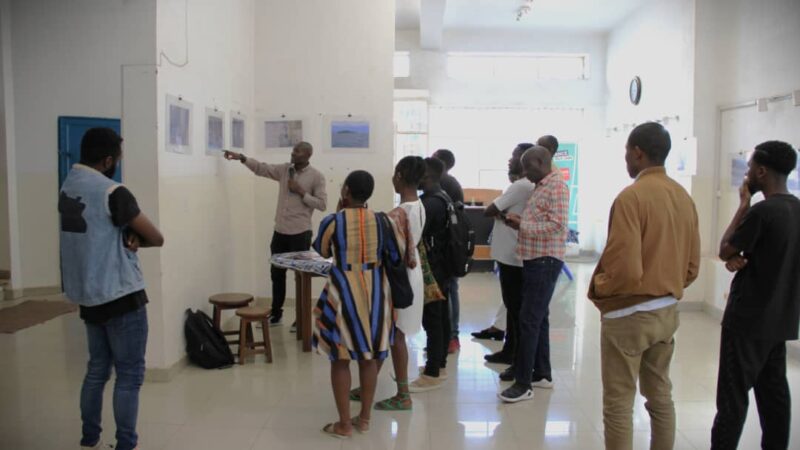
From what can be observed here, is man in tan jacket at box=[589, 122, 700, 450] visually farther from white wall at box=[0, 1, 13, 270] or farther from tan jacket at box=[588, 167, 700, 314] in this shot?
white wall at box=[0, 1, 13, 270]

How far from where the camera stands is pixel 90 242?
8.45ft

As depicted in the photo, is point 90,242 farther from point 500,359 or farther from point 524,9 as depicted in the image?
point 524,9

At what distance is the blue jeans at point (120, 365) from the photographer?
2666mm

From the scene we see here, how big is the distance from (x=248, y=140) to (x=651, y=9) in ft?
19.0

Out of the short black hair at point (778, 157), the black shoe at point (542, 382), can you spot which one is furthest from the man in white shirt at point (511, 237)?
the short black hair at point (778, 157)

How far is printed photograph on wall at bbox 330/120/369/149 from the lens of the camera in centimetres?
605

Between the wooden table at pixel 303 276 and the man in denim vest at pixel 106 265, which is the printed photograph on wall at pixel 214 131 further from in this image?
the man in denim vest at pixel 106 265

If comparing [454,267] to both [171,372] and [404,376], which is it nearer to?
[404,376]

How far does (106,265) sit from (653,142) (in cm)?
231

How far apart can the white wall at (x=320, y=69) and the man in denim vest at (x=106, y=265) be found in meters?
3.37

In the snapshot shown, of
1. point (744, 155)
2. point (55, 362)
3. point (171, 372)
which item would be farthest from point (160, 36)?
point (744, 155)

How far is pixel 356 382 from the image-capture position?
4145mm

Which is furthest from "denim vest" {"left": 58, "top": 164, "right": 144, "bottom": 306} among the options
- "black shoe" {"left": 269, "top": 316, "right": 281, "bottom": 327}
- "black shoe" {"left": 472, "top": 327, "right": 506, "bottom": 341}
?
"black shoe" {"left": 472, "top": 327, "right": 506, "bottom": 341}

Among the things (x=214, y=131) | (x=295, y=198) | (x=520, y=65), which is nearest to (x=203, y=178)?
(x=214, y=131)
